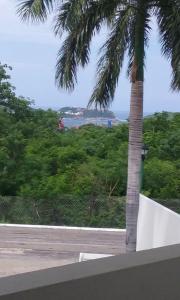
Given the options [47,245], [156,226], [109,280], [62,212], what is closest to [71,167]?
[62,212]

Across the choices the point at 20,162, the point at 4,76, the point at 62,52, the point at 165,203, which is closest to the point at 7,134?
the point at 20,162

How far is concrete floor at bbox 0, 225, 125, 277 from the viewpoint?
17.4m

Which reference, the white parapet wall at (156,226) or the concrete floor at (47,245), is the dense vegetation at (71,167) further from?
the white parapet wall at (156,226)

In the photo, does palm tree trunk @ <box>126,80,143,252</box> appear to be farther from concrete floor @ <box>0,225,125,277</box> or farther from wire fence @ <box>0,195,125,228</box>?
wire fence @ <box>0,195,125,228</box>

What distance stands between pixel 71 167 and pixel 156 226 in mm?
19028

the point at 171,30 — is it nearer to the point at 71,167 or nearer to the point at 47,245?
the point at 47,245

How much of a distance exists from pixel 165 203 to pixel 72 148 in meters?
11.8

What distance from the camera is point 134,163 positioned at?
15.0m

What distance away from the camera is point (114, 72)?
1523 centimetres

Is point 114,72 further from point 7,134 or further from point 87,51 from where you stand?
point 7,134

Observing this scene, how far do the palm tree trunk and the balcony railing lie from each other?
11.7 m

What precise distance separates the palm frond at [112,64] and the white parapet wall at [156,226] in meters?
2.95

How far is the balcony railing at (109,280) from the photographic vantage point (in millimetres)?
2492

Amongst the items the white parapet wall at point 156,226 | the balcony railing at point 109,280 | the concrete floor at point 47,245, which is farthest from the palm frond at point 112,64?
the balcony railing at point 109,280
